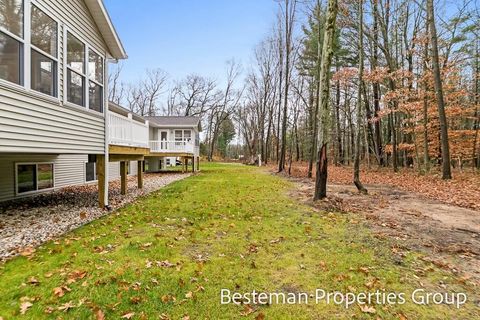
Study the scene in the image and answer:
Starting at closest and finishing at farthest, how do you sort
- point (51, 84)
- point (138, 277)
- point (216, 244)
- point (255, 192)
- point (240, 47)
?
point (138, 277)
point (216, 244)
point (51, 84)
point (255, 192)
point (240, 47)

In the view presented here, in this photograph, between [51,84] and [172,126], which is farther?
[172,126]

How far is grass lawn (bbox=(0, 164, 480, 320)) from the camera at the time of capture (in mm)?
2902

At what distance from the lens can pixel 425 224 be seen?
19.3ft

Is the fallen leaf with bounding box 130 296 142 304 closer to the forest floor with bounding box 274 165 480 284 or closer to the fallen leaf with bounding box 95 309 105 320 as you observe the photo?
the fallen leaf with bounding box 95 309 105 320

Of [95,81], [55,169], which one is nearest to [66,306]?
[95,81]

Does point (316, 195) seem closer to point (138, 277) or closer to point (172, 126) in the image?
point (138, 277)

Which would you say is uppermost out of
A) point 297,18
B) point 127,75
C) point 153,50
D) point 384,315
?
point 153,50

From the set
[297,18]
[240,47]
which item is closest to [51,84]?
[297,18]

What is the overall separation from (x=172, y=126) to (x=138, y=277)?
22810mm

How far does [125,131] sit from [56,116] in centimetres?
376

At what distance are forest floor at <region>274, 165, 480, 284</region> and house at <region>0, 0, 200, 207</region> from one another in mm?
6336

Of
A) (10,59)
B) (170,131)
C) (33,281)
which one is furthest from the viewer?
(170,131)

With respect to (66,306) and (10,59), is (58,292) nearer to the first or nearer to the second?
(66,306)

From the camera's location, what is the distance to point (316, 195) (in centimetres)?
824
